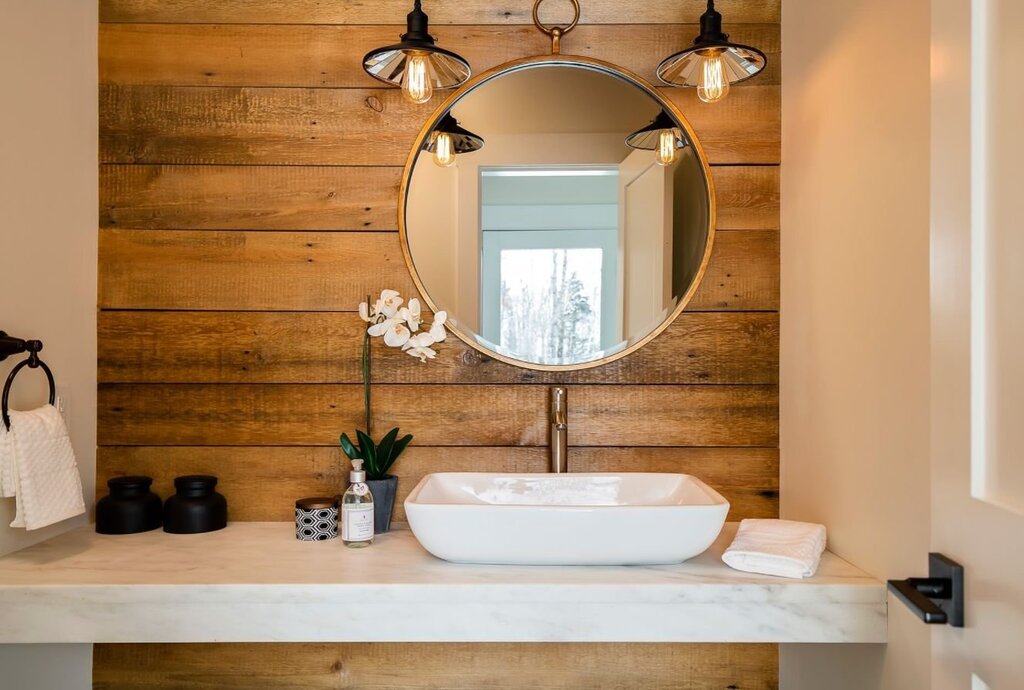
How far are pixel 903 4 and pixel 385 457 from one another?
1325 mm

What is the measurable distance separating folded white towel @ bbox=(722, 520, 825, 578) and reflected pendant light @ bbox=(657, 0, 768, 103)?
0.93 metres

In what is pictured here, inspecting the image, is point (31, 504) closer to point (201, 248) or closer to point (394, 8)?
point (201, 248)

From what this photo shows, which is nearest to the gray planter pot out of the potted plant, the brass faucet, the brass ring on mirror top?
the potted plant

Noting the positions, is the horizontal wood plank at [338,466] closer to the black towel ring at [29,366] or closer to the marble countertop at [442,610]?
the black towel ring at [29,366]

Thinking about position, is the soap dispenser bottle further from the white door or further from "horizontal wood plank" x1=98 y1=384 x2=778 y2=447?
the white door

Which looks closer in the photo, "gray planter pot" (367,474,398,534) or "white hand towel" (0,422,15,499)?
"white hand towel" (0,422,15,499)

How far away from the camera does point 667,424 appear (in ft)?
5.90

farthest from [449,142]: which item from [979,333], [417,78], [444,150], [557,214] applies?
[979,333]

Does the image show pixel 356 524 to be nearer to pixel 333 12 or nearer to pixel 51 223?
pixel 51 223

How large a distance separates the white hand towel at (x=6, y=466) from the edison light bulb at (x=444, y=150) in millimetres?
1069

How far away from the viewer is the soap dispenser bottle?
1504mm

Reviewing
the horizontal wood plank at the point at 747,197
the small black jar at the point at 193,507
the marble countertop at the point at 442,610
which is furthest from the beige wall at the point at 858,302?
the small black jar at the point at 193,507

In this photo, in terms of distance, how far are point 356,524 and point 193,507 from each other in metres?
0.42

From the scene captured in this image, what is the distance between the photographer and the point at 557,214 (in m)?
1.78
